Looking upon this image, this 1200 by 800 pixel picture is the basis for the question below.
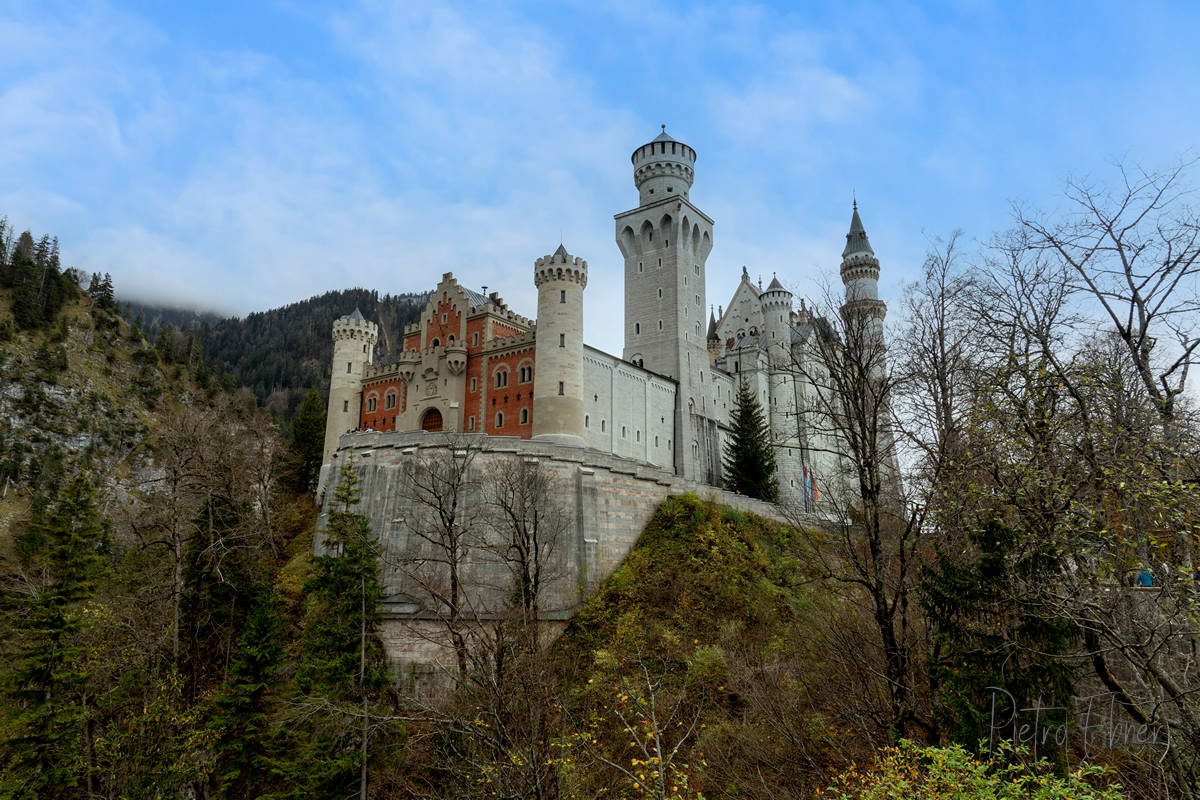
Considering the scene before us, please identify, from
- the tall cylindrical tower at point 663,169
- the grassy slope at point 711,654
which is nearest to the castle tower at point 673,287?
the tall cylindrical tower at point 663,169

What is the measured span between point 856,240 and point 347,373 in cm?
4948

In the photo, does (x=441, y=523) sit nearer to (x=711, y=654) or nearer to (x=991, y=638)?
(x=711, y=654)

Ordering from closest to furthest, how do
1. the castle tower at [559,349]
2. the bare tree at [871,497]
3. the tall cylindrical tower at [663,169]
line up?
the bare tree at [871,497] < the castle tower at [559,349] < the tall cylindrical tower at [663,169]

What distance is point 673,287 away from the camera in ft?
176

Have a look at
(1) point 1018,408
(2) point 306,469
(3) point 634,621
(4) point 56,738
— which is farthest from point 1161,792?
(2) point 306,469

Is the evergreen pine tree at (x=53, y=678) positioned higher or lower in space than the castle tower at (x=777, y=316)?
lower

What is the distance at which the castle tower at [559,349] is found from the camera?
132ft

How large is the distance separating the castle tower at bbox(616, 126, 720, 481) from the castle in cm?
10

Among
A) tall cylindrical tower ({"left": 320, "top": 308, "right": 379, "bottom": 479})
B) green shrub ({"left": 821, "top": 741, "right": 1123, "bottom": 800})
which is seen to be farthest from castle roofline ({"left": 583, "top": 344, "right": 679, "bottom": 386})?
green shrub ({"left": 821, "top": 741, "right": 1123, "bottom": 800})

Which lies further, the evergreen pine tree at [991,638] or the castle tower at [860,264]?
the castle tower at [860,264]

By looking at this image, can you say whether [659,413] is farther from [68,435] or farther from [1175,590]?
[68,435]

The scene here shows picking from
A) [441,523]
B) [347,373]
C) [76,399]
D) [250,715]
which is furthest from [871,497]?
[76,399]

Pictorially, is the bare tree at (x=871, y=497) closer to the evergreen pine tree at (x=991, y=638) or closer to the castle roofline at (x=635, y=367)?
the evergreen pine tree at (x=991, y=638)

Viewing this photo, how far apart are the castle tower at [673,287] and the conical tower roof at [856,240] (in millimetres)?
20413
